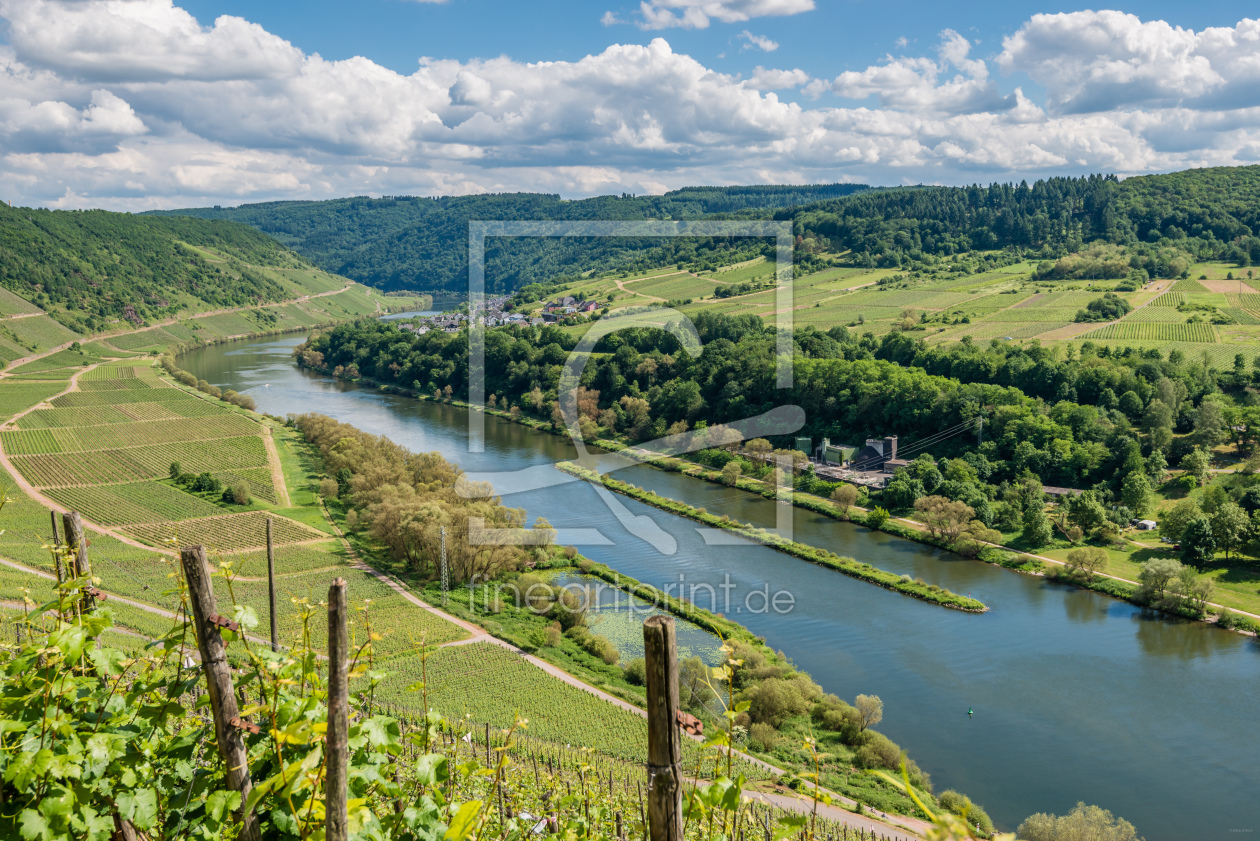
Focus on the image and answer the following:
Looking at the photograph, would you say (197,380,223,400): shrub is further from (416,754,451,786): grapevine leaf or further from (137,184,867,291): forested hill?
(416,754,451,786): grapevine leaf

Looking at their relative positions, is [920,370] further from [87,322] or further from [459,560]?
[87,322]

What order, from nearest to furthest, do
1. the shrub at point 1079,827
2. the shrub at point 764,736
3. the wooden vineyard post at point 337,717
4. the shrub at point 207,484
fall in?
the wooden vineyard post at point 337,717 < the shrub at point 1079,827 < the shrub at point 764,736 < the shrub at point 207,484

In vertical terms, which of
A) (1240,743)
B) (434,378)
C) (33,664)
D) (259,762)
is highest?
(33,664)

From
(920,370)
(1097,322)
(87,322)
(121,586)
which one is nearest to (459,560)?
(121,586)

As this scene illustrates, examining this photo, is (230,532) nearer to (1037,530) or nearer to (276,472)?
(276,472)

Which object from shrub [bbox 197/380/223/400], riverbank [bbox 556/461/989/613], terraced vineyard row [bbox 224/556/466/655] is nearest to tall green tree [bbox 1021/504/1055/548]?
riverbank [bbox 556/461/989/613]

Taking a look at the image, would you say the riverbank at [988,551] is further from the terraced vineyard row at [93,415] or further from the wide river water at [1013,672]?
the terraced vineyard row at [93,415]

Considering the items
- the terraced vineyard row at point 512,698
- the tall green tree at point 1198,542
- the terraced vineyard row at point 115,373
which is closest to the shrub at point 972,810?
the terraced vineyard row at point 512,698
